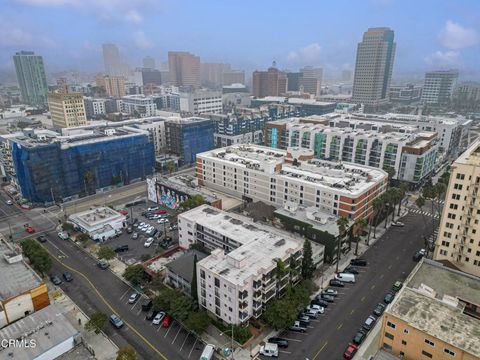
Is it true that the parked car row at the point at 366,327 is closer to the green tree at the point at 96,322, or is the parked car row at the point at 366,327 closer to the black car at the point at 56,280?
the green tree at the point at 96,322

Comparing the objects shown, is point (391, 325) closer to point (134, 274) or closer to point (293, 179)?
point (134, 274)

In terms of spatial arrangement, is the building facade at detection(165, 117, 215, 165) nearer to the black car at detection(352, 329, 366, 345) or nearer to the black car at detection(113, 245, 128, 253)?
the black car at detection(113, 245, 128, 253)

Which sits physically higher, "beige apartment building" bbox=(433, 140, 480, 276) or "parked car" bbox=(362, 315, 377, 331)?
"beige apartment building" bbox=(433, 140, 480, 276)

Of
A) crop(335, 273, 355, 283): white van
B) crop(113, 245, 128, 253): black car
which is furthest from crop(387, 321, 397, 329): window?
crop(113, 245, 128, 253): black car

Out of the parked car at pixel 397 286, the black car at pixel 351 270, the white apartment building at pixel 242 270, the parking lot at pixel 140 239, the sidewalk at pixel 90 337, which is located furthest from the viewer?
the parking lot at pixel 140 239

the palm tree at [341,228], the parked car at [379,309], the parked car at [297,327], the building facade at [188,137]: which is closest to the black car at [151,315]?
the parked car at [297,327]

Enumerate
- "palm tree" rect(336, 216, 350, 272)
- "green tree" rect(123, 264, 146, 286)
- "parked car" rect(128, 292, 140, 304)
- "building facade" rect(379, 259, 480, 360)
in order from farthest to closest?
"palm tree" rect(336, 216, 350, 272) → "green tree" rect(123, 264, 146, 286) → "parked car" rect(128, 292, 140, 304) → "building facade" rect(379, 259, 480, 360)
